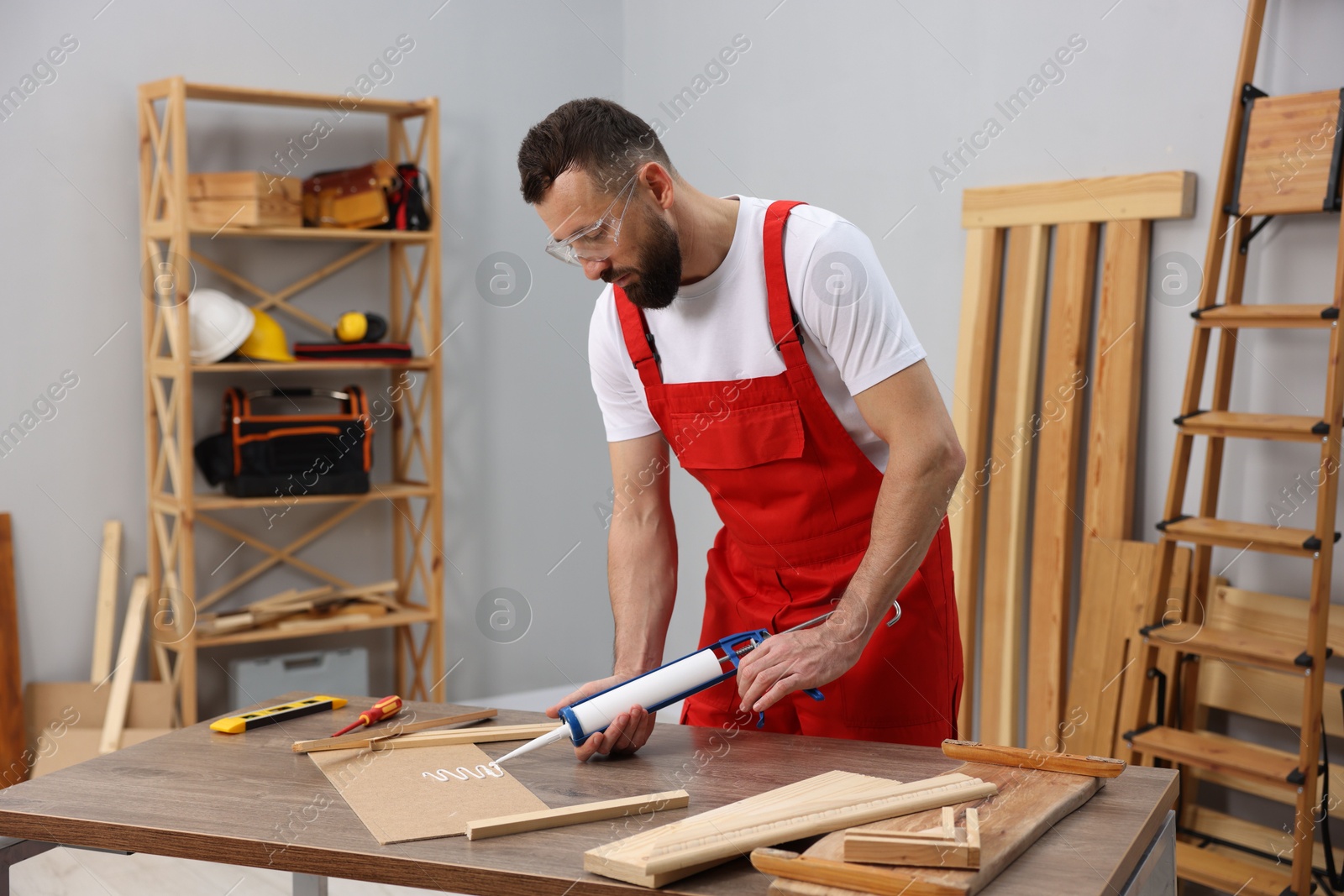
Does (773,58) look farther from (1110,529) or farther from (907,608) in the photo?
(907,608)

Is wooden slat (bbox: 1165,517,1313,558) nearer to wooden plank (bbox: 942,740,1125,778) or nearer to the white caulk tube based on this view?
wooden plank (bbox: 942,740,1125,778)

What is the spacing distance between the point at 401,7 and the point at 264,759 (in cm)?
364

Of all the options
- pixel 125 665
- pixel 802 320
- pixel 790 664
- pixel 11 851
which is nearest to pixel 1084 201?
pixel 802 320

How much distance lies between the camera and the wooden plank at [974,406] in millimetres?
3490

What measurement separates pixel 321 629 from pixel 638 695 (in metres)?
2.81

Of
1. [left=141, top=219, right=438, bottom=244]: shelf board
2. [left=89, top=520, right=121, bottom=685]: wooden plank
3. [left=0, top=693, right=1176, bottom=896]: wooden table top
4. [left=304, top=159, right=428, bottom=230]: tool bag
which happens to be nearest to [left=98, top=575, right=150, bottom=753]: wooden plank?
[left=89, top=520, right=121, bottom=685]: wooden plank

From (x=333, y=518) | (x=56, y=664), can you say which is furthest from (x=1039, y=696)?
(x=56, y=664)

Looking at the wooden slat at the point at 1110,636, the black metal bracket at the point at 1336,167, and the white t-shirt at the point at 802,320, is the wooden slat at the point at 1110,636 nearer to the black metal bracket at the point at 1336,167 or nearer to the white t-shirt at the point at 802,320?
the black metal bracket at the point at 1336,167

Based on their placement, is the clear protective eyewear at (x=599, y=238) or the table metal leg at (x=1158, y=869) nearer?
the table metal leg at (x=1158, y=869)

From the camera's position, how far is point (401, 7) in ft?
15.0

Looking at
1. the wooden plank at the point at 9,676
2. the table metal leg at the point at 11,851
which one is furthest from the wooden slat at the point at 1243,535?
the wooden plank at the point at 9,676

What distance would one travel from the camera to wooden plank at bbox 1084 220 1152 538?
10.3 ft

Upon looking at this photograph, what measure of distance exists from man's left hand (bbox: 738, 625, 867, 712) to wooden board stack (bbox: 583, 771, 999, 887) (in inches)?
8.2

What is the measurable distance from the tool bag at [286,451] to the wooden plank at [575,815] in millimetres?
2898
